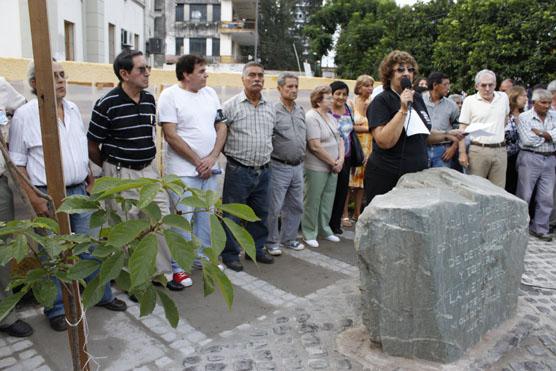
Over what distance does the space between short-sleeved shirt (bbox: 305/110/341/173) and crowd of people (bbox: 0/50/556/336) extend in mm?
12

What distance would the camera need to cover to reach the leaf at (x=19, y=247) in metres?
1.46

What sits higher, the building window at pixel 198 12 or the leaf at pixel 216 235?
the building window at pixel 198 12

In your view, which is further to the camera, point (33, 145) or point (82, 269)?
point (33, 145)

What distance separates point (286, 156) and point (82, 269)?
3.52m

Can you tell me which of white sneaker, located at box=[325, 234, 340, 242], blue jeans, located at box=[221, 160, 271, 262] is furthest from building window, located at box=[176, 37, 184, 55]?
blue jeans, located at box=[221, 160, 271, 262]

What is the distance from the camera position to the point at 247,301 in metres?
4.01

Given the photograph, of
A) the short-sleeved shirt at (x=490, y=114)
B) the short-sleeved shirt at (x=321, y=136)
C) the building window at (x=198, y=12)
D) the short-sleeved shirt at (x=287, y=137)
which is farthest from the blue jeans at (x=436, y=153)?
the building window at (x=198, y=12)

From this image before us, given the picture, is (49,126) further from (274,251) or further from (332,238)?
(332,238)

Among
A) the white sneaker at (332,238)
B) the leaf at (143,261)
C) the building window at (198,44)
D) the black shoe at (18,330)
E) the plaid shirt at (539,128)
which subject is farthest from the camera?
the building window at (198,44)

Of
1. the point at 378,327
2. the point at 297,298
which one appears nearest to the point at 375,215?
the point at 378,327

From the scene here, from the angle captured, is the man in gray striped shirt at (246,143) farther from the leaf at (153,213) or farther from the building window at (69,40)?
the building window at (69,40)

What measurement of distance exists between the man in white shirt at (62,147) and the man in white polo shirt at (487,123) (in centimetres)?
454

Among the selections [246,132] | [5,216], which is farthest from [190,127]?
[5,216]

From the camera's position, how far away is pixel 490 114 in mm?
5969
